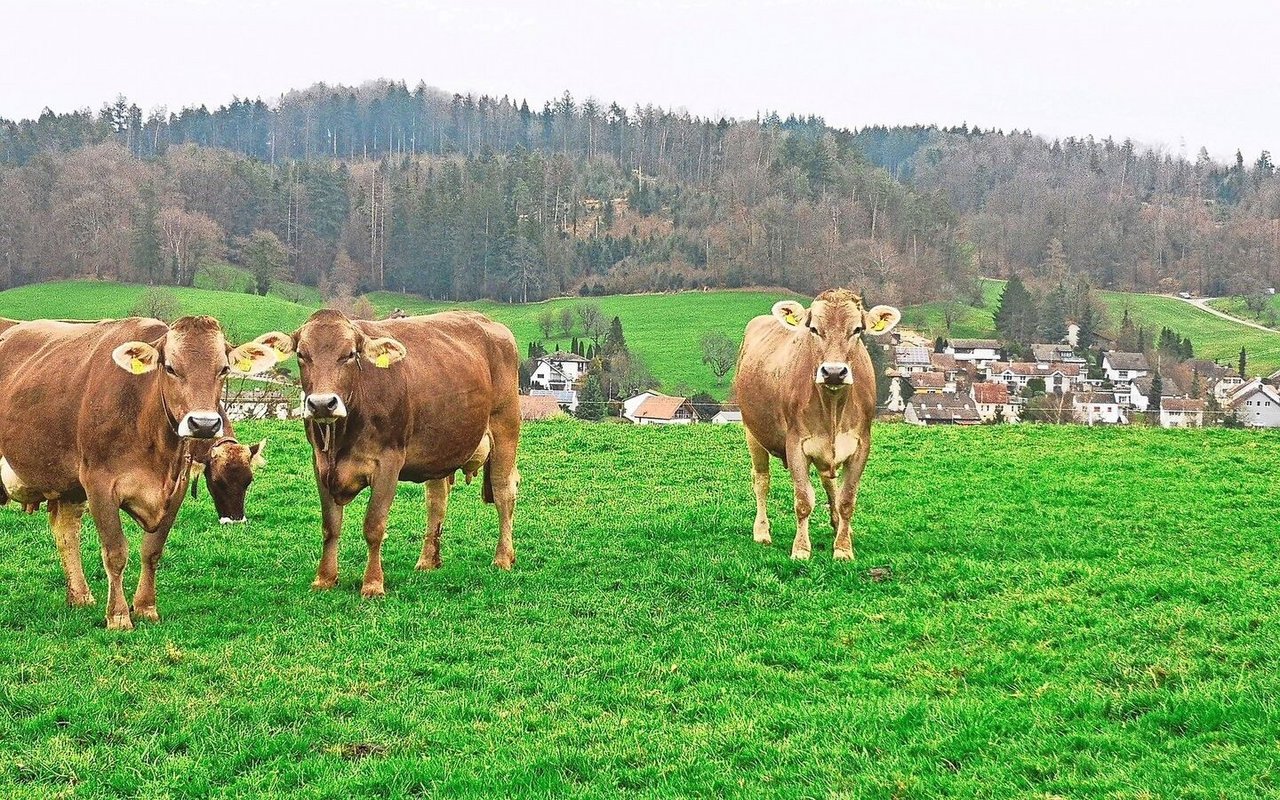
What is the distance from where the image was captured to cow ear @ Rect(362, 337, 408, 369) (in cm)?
1015

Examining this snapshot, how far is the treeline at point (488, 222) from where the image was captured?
10994 cm

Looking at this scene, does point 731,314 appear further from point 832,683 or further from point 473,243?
point 832,683

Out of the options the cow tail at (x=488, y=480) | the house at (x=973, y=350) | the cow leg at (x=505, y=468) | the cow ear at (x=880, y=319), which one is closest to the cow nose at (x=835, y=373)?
the cow ear at (x=880, y=319)

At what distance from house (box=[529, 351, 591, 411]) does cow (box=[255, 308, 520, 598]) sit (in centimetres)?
5827

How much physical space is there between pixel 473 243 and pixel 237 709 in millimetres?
116620

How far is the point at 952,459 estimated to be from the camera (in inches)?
765

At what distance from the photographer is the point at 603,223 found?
136 meters

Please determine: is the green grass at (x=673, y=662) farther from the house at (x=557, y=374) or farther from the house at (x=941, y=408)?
the house at (x=557, y=374)

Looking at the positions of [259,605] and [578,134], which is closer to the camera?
[259,605]

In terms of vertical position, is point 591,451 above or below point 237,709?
below

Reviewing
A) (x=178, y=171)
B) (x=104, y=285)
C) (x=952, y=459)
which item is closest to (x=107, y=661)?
(x=952, y=459)

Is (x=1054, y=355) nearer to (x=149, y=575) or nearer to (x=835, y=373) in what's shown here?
(x=835, y=373)

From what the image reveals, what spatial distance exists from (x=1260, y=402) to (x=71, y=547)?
8112cm

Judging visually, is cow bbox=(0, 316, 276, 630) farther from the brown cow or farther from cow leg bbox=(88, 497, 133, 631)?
the brown cow
